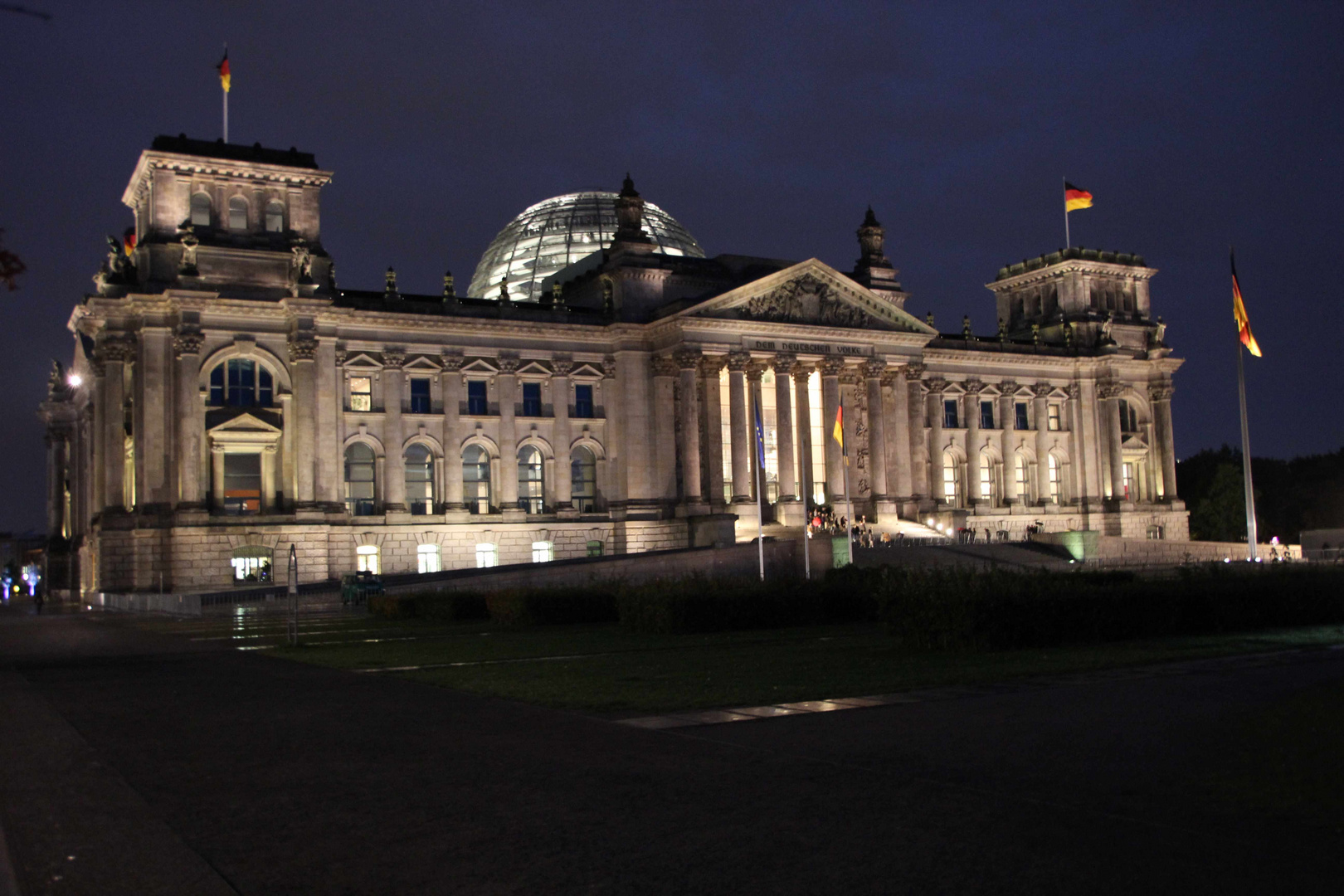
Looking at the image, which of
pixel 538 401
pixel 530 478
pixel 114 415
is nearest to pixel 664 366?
pixel 538 401

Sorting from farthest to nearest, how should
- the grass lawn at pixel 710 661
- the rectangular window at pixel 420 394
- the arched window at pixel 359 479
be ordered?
1. the rectangular window at pixel 420 394
2. the arched window at pixel 359 479
3. the grass lawn at pixel 710 661

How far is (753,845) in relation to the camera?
1096cm

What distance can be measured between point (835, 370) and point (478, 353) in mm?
23948

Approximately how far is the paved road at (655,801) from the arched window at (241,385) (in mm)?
54084

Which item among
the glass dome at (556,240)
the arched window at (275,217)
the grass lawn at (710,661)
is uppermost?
the glass dome at (556,240)

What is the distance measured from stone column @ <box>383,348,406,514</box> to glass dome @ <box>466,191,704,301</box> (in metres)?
22.5

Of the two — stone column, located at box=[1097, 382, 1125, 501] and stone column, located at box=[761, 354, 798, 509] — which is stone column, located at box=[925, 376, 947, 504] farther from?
stone column, located at box=[761, 354, 798, 509]

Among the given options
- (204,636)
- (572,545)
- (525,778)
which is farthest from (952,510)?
(525,778)

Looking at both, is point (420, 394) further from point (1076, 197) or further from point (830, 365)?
point (1076, 197)

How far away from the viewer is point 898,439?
89188mm

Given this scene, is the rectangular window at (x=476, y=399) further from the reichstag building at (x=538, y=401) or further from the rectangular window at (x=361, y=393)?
the rectangular window at (x=361, y=393)

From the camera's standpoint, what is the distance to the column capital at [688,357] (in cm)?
8106

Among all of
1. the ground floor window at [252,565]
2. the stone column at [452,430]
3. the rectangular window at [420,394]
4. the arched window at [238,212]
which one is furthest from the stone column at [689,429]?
the arched window at [238,212]

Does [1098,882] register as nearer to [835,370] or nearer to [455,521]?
[455,521]
